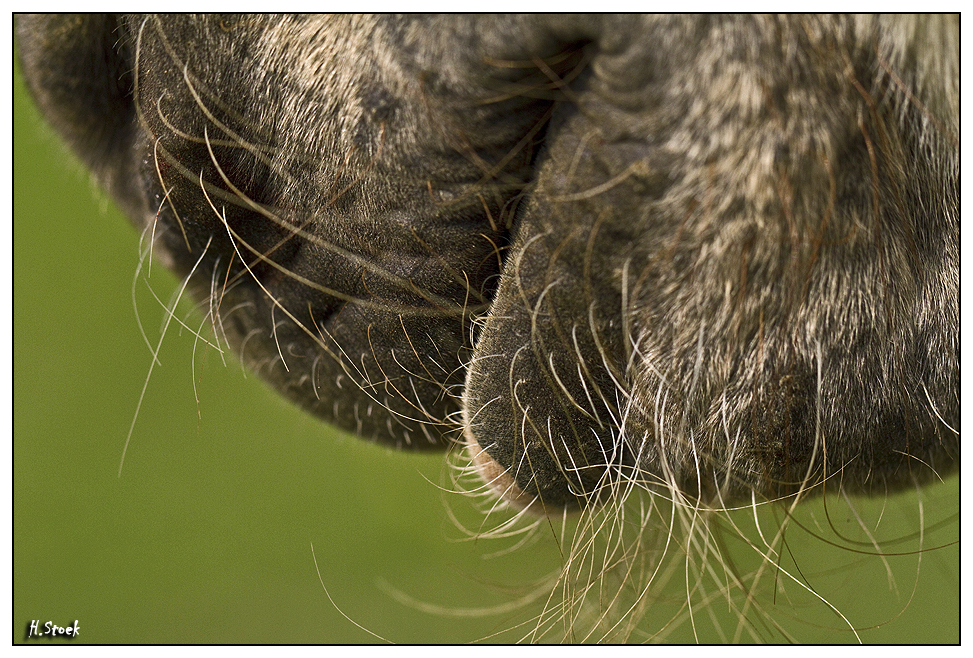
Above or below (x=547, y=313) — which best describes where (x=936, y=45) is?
above

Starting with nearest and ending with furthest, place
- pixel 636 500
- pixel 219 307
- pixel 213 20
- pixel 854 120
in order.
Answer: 1. pixel 854 120
2. pixel 213 20
3. pixel 219 307
4. pixel 636 500

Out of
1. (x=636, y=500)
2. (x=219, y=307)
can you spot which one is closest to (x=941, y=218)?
(x=636, y=500)

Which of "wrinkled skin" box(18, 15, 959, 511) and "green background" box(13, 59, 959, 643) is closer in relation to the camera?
"wrinkled skin" box(18, 15, 959, 511)

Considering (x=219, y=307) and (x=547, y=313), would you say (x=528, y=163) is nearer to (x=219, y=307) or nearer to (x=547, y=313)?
(x=547, y=313)

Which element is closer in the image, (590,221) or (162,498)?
(590,221)

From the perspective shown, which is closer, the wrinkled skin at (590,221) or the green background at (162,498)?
the wrinkled skin at (590,221)
